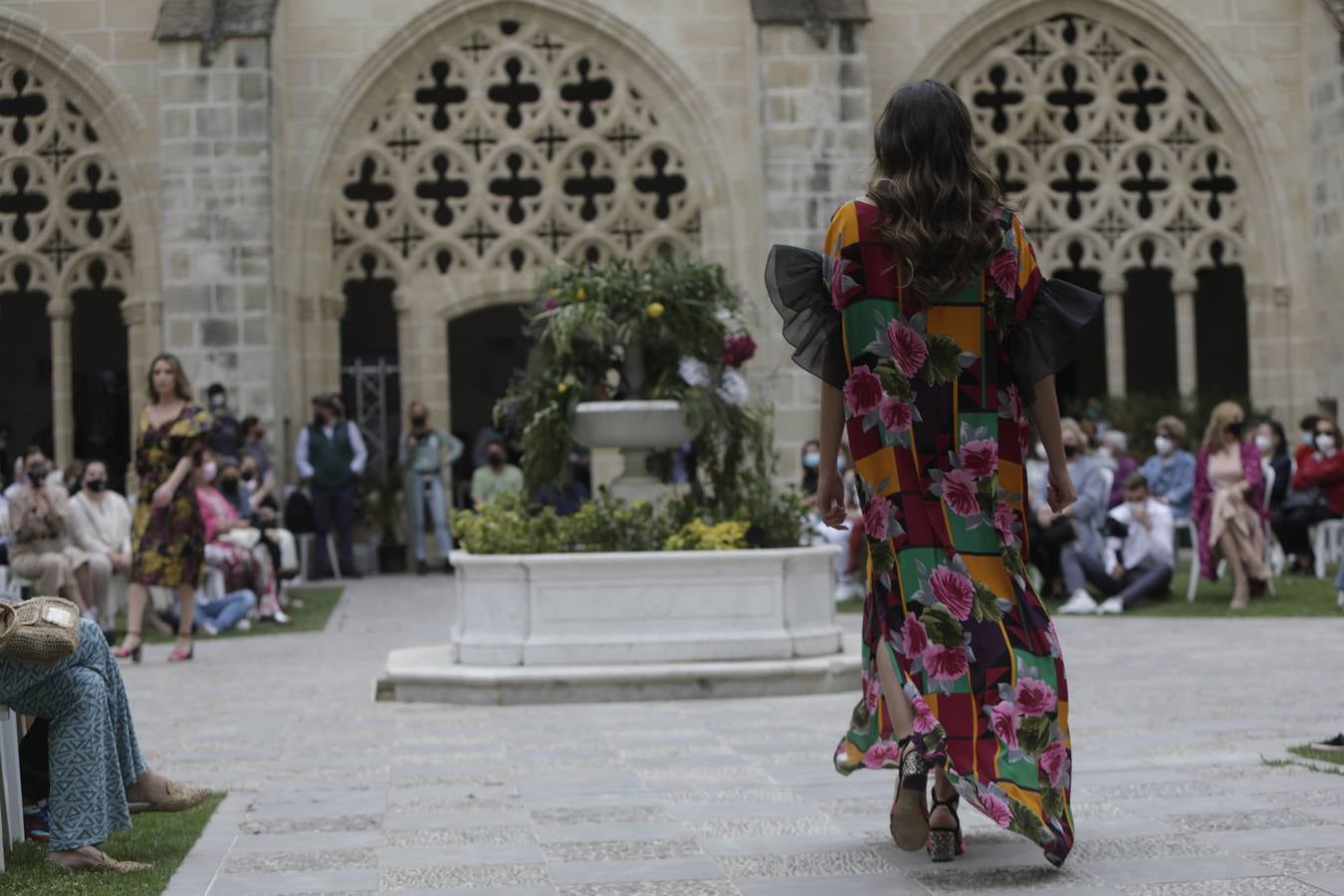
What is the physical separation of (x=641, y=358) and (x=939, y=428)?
17.8 ft

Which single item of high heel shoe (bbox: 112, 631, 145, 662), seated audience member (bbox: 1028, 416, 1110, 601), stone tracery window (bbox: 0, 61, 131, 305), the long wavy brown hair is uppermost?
stone tracery window (bbox: 0, 61, 131, 305)

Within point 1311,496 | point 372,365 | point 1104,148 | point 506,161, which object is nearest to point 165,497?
point 506,161

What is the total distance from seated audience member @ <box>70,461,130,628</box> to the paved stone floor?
2521 mm

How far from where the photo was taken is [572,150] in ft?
61.8

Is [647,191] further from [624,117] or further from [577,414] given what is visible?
[577,414]

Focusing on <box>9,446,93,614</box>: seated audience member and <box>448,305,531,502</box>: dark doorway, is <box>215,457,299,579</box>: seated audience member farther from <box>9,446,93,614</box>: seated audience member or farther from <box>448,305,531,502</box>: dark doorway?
<box>448,305,531,502</box>: dark doorway

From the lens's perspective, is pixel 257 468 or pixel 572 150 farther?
pixel 572 150

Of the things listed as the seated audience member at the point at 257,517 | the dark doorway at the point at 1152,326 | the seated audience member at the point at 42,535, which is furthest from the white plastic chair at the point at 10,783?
the dark doorway at the point at 1152,326

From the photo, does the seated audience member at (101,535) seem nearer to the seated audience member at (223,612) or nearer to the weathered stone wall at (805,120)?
the seated audience member at (223,612)

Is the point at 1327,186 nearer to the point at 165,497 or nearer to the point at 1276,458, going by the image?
the point at 1276,458

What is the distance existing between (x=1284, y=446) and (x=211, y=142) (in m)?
9.62

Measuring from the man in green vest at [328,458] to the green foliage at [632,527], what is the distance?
763 centimetres

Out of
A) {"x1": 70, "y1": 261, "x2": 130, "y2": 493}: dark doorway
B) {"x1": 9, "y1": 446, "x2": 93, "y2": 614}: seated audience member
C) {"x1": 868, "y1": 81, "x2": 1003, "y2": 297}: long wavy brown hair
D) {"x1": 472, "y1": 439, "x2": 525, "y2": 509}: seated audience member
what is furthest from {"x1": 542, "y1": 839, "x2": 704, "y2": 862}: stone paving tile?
{"x1": 70, "y1": 261, "x2": 130, "y2": 493}: dark doorway

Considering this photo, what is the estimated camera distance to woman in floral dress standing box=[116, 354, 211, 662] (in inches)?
411
